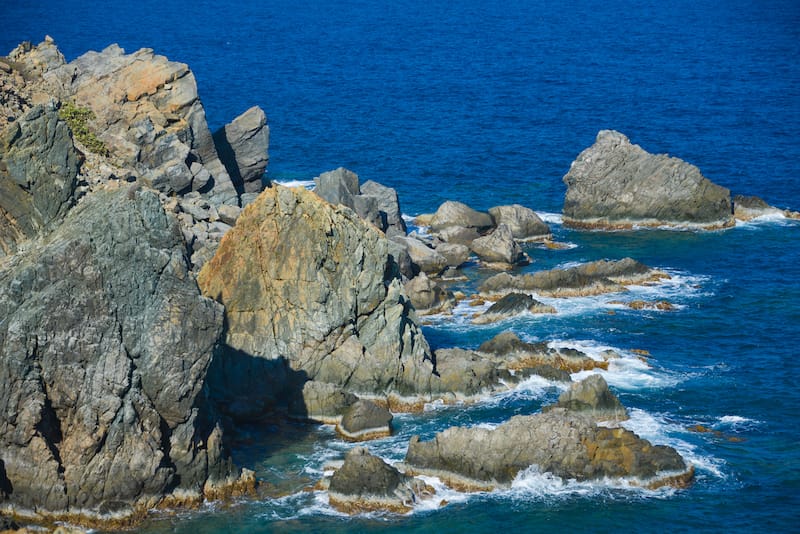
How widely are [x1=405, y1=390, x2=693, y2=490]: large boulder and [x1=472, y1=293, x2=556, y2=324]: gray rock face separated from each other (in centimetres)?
2652

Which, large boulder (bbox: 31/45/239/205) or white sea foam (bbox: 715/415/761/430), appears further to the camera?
large boulder (bbox: 31/45/239/205)

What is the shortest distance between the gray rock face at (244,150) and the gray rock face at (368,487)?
5132 cm

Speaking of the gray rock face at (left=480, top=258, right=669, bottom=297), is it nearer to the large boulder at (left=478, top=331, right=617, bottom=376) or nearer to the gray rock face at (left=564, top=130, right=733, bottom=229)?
the large boulder at (left=478, top=331, right=617, bottom=376)

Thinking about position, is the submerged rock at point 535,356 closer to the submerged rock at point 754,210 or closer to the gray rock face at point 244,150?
the gray rock face at point 244,150

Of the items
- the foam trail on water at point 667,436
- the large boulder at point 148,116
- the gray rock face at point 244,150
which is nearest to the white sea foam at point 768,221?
the gray rock face at point 244,150

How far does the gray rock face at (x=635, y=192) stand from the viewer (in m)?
119

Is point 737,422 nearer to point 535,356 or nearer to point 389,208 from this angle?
point 535,356

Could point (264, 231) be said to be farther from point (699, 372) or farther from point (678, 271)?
point (678, 271)

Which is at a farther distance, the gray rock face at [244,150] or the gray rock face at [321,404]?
the gray rock face at [244,150]

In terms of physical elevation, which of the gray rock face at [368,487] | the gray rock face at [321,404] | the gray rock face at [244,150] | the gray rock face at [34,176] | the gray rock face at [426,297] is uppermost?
the gray rock face at [244,150]

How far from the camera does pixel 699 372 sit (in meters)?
83.2

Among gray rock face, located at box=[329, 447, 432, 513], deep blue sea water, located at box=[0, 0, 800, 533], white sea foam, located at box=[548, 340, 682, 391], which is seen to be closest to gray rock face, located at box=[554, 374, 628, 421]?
deep blue sea water, located at box=[0, 0, 800, 533]

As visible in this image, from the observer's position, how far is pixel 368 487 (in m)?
63.4

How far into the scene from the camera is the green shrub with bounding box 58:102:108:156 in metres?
98.9
